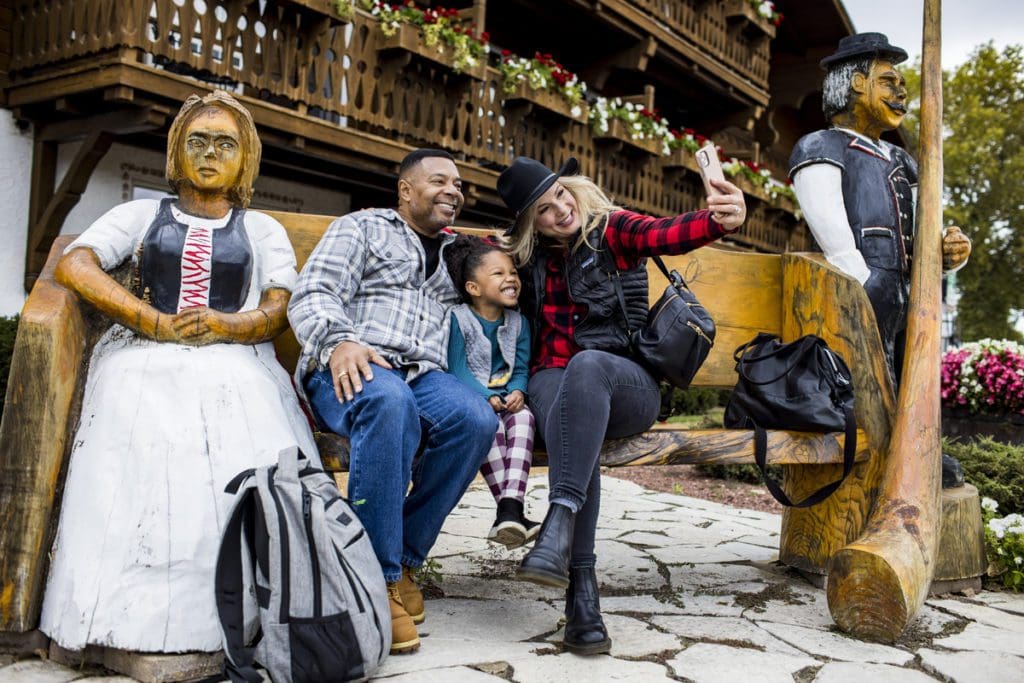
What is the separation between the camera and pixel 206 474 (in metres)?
2.43

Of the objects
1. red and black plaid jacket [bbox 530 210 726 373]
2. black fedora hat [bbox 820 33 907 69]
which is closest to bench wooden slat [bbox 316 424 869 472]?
red and black plaid jacket [bbox 530 210 726 373]

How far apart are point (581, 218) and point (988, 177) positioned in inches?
1102

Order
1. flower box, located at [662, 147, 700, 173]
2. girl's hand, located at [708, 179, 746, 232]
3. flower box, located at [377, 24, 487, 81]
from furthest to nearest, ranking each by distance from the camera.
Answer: flower box, located at [662, 147, 700, 173] < flower box, located at [377, 24, 487, 81] < girl's hand, located at [708, 179, 746, 232]

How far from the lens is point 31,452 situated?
2.47 meters

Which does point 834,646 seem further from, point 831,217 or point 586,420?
point 831,217

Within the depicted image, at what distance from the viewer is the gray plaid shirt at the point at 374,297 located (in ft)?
8.94

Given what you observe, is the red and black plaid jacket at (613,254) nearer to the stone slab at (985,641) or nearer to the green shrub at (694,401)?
the stone slab at (985,641)

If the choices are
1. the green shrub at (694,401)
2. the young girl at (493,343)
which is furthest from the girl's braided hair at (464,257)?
the green shrub at (694,401)

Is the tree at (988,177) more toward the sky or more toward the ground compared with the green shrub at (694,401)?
more toward the sky

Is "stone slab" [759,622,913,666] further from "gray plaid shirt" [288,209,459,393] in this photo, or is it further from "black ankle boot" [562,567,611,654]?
"gray plaid shirt" [288,209,459,393]

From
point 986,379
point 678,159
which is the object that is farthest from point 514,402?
point 678,159

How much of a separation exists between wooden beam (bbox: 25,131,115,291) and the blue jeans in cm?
509

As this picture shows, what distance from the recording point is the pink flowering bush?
24.0 feet

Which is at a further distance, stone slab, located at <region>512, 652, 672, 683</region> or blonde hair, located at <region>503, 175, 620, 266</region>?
blonde hair, located at <region>503, 175, 620, 266</region>
